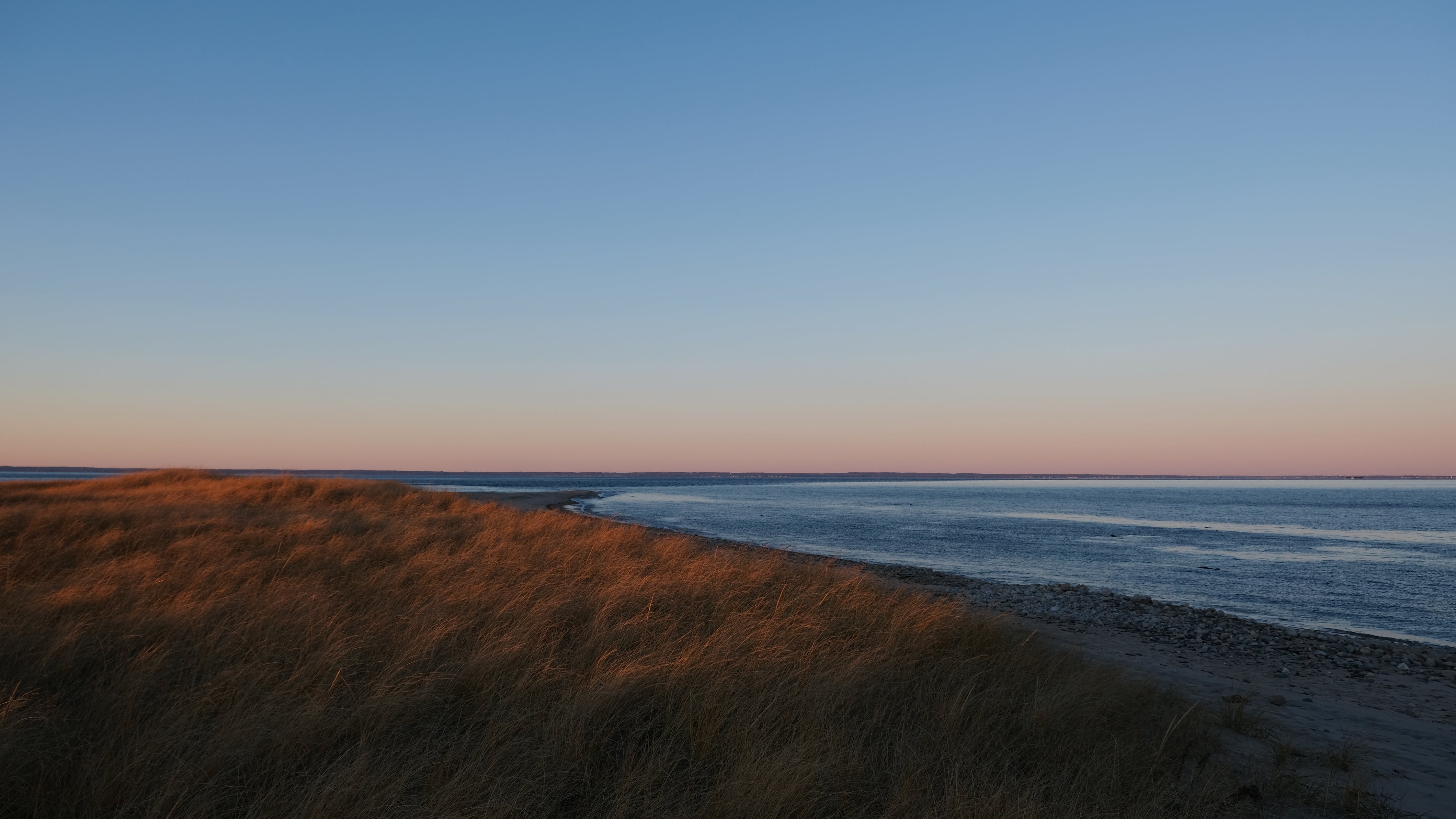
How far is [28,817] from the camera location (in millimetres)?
3164

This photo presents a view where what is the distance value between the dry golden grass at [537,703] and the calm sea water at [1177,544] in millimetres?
12302

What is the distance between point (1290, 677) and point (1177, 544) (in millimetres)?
24603

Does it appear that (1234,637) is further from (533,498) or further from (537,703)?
(533,498)

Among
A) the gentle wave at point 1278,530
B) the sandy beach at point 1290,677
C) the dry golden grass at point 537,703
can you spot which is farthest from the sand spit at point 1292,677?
the gentle wave at point 1278,530

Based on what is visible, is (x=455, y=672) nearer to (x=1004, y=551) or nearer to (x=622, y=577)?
(x=622, y=577)

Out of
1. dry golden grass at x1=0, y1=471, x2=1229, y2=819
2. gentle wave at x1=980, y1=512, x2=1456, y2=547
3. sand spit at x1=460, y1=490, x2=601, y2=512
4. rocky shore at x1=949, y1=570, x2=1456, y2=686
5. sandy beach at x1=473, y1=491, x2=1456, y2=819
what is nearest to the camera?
dry golden grass at x1=0, y1=471, x2=1229, y2=819

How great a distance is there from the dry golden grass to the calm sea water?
1230 cm

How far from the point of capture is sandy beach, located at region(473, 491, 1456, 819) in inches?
232

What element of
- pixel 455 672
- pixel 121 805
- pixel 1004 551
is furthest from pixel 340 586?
pixel 1004 551

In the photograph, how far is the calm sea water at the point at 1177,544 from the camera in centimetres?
1667

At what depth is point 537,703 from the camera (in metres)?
4.57

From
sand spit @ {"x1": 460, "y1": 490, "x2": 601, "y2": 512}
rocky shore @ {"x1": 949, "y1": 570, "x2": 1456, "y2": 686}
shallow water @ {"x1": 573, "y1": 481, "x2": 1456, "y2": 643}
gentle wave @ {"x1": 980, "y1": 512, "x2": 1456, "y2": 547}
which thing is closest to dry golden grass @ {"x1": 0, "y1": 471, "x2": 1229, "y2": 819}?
rocky shore @ {"x1": 949, "y1": 570, "x2": 1456, "y2": 686}

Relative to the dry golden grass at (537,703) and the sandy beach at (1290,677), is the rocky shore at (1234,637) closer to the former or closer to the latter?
the sandy beach at (1290,677)

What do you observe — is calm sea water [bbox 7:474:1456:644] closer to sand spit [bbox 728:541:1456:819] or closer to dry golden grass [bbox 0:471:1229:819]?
sand spit [bbox 728:541:1456:819]
